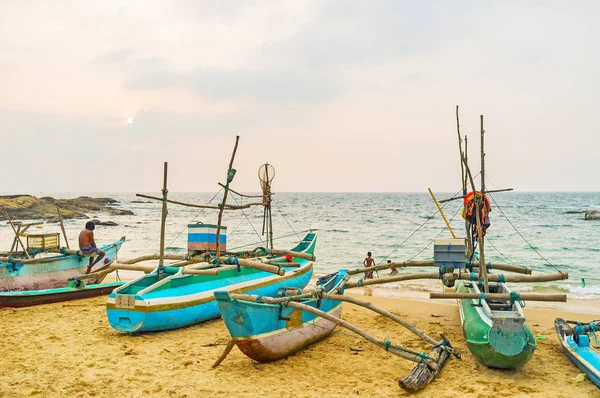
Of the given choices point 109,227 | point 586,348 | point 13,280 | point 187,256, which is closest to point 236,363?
point 187,256

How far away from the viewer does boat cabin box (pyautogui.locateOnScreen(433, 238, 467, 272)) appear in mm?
9406

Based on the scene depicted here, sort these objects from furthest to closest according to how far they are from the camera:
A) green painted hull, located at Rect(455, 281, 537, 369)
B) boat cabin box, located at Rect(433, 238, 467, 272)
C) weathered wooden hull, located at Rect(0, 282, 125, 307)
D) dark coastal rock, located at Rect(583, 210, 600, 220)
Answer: dark coastal rock, located at Rect(583, 210, 600, 220), weathered wooden hull, located at Rect(0, 282, 125, 307), boat cabin box, located at Rect(433, 238, 467, 272), green painted hull, located at Rect(455, 281, 537, 369)

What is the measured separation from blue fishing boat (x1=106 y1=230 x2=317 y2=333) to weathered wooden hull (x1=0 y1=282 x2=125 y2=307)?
10.9ft

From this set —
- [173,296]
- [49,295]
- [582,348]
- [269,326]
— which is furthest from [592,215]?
[49,295]

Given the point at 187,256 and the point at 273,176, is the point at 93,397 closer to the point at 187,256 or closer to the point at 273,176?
the point at 187,256

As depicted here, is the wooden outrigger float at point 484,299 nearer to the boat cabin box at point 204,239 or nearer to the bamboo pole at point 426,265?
the bamboo pole at point 426,265

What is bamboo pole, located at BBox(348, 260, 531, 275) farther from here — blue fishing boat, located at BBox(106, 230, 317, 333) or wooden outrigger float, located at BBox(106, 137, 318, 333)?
blue fishing boat, located at BBox(106, 230, 317, 333)

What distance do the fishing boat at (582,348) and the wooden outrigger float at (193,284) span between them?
16.6ft

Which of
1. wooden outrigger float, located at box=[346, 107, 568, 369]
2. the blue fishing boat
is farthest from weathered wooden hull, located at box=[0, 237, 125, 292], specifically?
wooden outrigger float, located at box=[346, 107, 568, 369]

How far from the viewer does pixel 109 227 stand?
40.2m

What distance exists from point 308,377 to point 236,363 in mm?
1203

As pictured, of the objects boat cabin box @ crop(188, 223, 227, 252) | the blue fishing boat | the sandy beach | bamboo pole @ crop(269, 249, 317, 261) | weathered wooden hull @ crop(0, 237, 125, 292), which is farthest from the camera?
weathered wooden hull @ crop(0, 237, 125, 292)

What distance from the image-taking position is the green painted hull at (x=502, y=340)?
660cm

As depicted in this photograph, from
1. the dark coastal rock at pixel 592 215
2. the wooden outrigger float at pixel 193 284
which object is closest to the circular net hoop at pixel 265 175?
the wooden outrigger float at pixel 193 284
